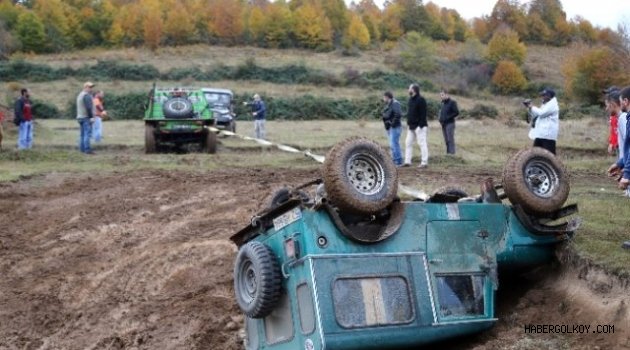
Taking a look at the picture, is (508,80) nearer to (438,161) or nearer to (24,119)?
(24,119)

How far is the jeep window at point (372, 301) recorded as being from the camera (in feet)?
19.7

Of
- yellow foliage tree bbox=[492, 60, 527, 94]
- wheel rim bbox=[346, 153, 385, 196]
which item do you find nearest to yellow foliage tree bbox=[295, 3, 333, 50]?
yellow foliage tree bbox=[492, 60, 527, 94]

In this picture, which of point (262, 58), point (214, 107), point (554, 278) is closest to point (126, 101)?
point (214, 107)

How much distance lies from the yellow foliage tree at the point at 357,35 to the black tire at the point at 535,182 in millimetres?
76119

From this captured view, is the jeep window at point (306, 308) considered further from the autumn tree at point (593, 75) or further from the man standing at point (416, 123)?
the autumn tree at point (593, 75)

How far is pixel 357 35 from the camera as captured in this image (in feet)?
287

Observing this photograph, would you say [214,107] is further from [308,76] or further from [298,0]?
[298,0]

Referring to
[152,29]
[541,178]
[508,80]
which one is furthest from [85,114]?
[152,29]

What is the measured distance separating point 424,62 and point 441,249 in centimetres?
6110

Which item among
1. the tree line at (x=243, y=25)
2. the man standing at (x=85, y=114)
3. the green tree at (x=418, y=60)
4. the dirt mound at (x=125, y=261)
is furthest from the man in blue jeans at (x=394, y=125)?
the tree line at (x=243, y=25)

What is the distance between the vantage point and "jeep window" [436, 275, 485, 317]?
252 inches

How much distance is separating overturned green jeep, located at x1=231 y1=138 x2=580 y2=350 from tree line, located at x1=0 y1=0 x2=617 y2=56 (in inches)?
2388

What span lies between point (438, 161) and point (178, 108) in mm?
7209

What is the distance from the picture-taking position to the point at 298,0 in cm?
10681
